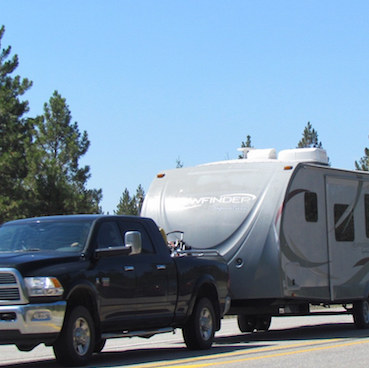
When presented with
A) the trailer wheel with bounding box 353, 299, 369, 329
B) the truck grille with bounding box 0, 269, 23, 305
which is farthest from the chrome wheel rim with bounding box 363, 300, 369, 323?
the truck grille with bounding box 0, 269, 23, 305

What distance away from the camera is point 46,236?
1251cm

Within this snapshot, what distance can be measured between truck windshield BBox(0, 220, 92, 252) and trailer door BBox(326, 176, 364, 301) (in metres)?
6.74

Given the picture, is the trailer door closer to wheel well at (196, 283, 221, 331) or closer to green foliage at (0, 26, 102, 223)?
wheel well at (196, 283, 221, 331)

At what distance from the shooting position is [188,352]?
13898 mm

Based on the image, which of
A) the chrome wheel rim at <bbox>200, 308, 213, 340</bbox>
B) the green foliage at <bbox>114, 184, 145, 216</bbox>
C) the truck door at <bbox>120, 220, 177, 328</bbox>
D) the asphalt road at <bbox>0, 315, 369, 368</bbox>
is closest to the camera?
the asphalt road at <bbox>0, 315, 369, 368</bbox>

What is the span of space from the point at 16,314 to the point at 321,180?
819 centimetres

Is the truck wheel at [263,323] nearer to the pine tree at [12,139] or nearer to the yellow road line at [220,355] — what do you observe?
the yellow road line at [220,355]

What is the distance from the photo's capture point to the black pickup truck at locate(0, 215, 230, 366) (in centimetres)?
1116

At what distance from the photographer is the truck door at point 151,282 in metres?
12.9

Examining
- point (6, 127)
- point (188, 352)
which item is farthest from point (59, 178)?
point (188, 352)

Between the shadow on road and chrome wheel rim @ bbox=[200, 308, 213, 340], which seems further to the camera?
chrome wheel rim @ bbox=[200, 308, 213, 340]

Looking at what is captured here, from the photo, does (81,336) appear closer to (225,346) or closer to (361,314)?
(225,346)

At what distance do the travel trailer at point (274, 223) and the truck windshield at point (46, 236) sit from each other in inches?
177

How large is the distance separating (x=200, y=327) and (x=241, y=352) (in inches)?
40.6
